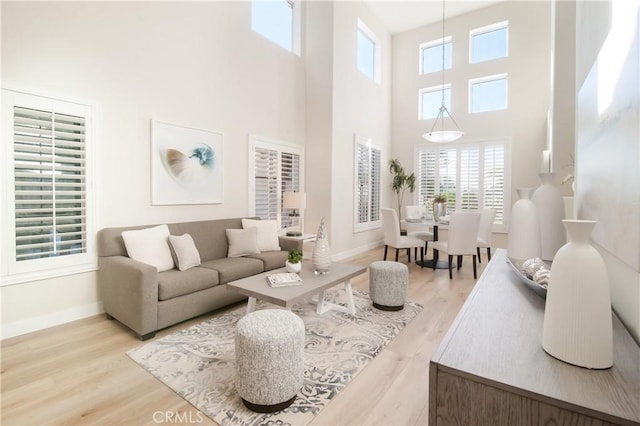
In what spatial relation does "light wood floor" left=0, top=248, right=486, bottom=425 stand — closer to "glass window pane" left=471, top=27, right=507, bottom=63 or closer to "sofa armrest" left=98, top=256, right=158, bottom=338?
"sofa armrest" left=98, top=256, right=158, bottom=338

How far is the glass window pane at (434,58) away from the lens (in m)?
7.00

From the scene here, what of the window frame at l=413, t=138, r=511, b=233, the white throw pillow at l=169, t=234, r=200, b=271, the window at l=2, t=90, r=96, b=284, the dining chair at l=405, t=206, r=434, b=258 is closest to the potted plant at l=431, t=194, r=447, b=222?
the dining chair at l=405, t=206, r=434, b=258

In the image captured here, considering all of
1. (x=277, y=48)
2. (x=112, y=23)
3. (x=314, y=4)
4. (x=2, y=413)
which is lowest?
(x=2, y=413)

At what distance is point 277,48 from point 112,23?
2.55 meters

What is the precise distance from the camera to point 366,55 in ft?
22.3

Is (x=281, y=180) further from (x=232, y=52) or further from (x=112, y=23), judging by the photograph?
(x=112, y=23)

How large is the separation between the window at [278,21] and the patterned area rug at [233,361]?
4.35 metres

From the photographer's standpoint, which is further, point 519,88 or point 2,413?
point 519,88

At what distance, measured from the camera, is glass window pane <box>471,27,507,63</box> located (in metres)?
6.48

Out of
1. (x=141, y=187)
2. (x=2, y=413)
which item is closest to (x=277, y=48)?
(x=141, y=187)

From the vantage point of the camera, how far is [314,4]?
5.59 m

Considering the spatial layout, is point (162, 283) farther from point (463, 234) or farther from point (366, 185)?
point (366, 185)

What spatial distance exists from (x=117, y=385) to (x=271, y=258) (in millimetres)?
2068

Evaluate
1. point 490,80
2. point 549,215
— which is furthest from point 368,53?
point 549,215
